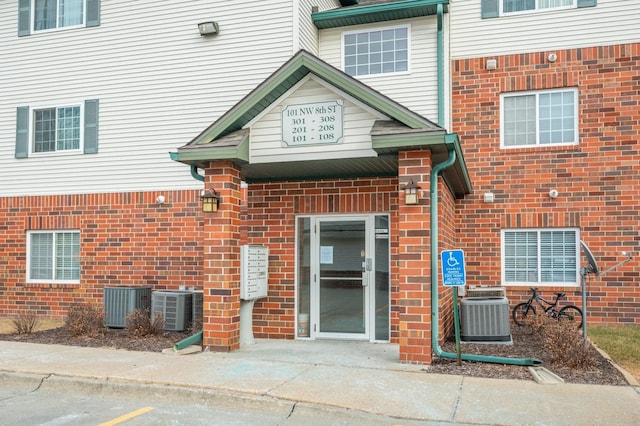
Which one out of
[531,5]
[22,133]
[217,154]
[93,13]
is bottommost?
[217,154]

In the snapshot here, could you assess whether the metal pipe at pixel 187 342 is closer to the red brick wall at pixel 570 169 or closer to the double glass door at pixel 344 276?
the double glass door at pixel 344 276

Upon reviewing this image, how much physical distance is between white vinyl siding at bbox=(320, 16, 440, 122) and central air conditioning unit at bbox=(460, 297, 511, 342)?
4698 mm

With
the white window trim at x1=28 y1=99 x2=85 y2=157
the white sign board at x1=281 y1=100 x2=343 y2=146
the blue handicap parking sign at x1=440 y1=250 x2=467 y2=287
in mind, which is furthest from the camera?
the white window trim at x1=28 y1=99 x2=85 y2=157

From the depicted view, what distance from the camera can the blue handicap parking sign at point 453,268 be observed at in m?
7.49

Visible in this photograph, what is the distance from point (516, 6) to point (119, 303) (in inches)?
420

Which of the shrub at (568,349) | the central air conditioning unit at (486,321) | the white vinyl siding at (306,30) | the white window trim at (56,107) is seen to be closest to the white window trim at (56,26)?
Answer: the white window trim at (56,107)

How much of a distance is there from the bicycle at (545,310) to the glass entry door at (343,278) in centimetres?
382

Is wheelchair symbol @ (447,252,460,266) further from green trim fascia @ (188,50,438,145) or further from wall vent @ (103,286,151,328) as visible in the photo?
wall vent @ (103,286,151,328)

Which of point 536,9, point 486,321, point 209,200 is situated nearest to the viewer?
point 209,200

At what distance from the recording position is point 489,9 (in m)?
12.8

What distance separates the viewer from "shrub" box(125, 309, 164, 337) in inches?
400

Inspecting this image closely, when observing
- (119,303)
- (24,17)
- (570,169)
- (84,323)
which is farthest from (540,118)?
(24,17)

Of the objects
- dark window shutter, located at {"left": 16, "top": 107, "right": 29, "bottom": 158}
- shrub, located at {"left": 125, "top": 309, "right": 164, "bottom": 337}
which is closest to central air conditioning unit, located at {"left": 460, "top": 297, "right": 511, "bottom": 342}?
shrub, located at {"left": 125, "top": 309, "right": 164, "bottom": 337}

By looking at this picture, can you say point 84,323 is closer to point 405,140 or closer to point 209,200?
point 209,200
